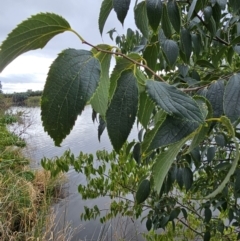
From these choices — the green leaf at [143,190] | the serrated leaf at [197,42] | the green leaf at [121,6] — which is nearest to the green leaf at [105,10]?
the green leaf at [121,6]

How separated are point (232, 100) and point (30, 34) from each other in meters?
0.20

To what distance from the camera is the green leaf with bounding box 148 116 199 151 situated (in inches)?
8.6

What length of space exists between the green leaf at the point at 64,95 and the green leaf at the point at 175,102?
0.05 metres

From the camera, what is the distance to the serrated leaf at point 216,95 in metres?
0.34

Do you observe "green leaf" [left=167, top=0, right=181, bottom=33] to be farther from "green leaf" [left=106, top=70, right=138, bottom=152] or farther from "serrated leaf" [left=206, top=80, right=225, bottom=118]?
"green leaf" [left=106, top=70, right=138, bottom=152]

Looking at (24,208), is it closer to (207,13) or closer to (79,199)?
(79,199)

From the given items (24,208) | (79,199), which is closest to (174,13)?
(24,208)

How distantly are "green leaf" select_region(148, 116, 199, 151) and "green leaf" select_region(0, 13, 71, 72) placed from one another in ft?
0.36

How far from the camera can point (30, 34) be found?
0.20m

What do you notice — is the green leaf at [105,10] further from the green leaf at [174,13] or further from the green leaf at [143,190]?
the green leaf at [143,190]

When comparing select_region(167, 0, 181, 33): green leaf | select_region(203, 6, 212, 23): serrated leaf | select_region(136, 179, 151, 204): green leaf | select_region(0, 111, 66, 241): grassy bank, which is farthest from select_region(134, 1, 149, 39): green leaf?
select_region(0, 111, 66, 241): grassy bank

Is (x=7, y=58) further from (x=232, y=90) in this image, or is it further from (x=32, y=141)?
(x=32, y=141)

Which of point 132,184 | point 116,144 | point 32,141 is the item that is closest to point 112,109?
point 116,144

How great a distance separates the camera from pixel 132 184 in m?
1.73
